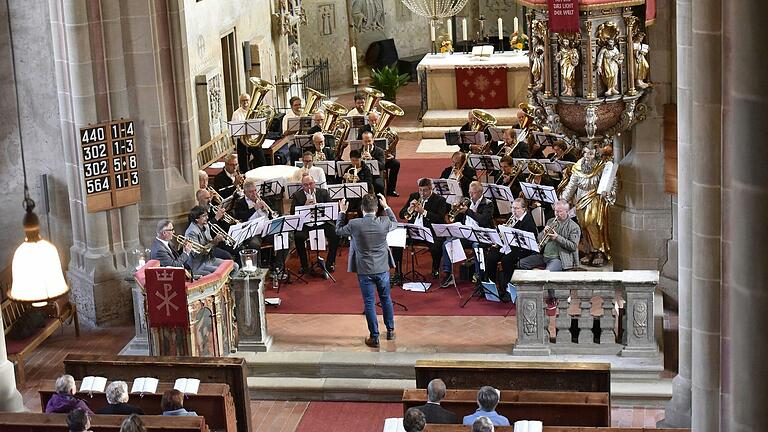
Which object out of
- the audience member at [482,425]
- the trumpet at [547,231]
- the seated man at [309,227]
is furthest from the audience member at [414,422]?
the seated man at [309,227]

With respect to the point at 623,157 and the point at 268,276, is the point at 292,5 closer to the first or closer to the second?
the point at 268,276

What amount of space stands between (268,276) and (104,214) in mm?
2459

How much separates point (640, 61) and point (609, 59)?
448 millimetres

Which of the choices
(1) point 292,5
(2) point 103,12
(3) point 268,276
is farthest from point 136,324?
(1) point 292,5

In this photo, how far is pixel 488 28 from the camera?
3494 centimetres

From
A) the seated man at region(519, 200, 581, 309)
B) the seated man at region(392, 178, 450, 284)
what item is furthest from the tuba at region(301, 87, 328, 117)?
the seated man at region(519, 200, 581, 309)

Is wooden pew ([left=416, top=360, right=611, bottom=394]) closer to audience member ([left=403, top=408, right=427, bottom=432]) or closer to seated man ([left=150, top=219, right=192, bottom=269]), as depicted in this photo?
audience member ([left=403, top=408, right=427, bottom=432])

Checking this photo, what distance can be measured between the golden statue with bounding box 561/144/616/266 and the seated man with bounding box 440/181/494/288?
997 millimetres

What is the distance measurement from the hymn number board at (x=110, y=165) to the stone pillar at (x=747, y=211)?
10906mm

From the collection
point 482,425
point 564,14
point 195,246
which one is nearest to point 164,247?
point 195,246

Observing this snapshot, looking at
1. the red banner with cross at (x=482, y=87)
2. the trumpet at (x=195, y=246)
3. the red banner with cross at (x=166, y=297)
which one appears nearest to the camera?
the red banner with cross at (x=166, y=297)

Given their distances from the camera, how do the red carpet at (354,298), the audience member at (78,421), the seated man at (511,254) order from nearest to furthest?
the audience member at (78,421) → the seated man at (511,254) → the red carpet at (354,298)

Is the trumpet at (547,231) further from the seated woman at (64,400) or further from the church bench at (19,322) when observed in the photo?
the seated woman at (64,400)

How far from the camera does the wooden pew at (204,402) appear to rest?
12.3 metres
